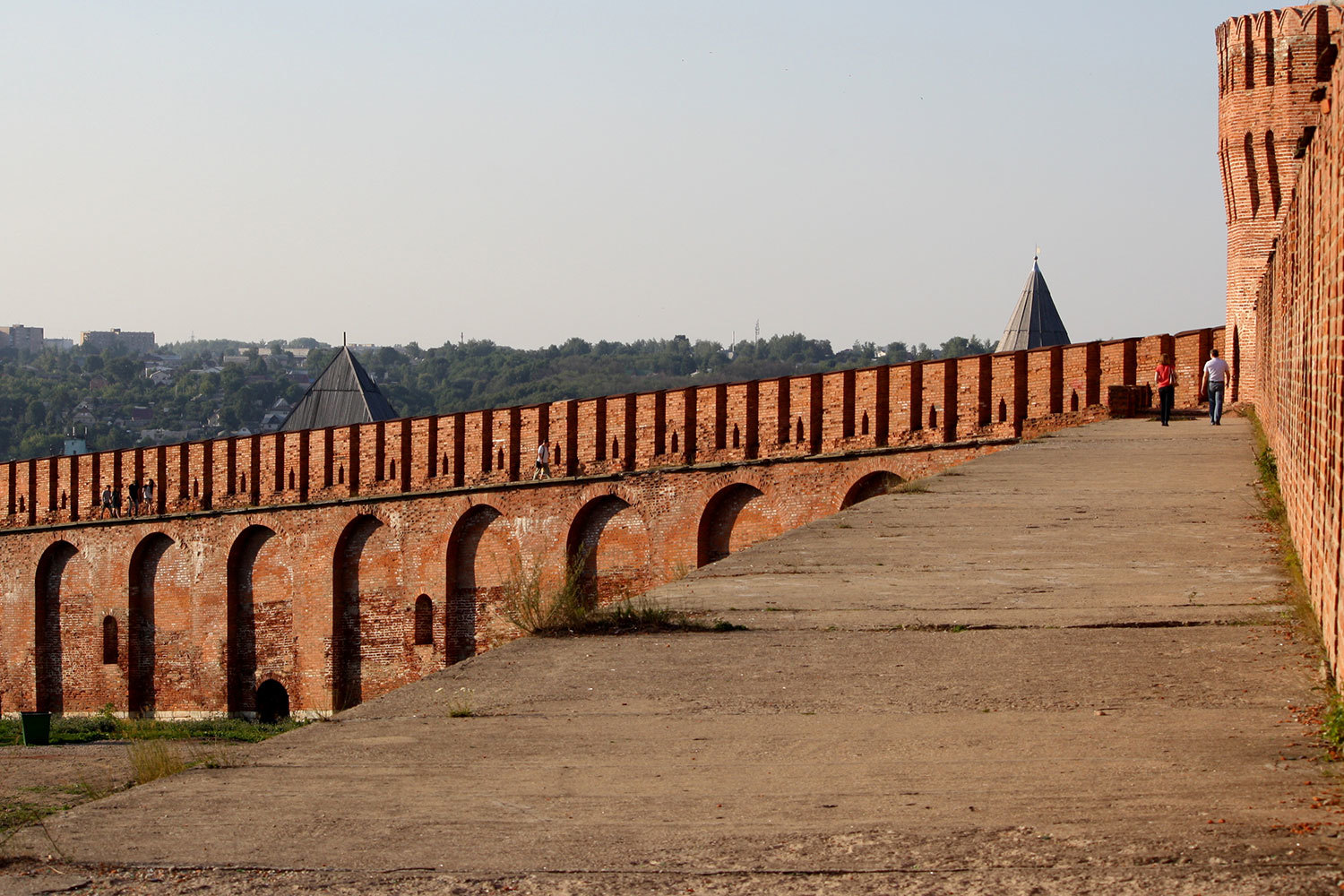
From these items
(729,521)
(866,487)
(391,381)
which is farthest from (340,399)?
(391,381)

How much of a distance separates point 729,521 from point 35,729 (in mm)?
7404

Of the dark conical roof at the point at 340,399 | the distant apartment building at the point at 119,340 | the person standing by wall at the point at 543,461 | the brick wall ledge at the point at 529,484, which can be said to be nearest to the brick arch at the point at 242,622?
the brick wall ledge at the point at 529,484

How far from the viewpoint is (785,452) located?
16750 mm

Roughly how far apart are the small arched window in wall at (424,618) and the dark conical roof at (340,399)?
12.0m

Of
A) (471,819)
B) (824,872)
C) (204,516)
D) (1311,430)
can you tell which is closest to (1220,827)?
(824,872)

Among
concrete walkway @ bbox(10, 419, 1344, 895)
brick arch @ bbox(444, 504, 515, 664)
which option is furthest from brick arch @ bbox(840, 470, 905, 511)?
concrete walkway @ bbox(10, 419, 1344, 895)

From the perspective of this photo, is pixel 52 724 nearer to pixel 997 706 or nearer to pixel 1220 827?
pixel 997 706

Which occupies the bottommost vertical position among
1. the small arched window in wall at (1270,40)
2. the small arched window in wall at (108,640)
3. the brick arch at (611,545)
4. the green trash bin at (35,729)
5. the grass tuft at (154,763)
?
the small arched window in wall at (108,640)

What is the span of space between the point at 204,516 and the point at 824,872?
21673 mm

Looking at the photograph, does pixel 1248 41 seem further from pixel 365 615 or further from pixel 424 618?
pixel 365 615

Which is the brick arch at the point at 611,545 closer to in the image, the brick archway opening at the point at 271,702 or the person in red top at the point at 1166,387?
the person in red top at the point at 1166,387

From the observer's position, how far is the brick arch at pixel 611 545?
17750mm

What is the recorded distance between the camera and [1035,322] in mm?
30984

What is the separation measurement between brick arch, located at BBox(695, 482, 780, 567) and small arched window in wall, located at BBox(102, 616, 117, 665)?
11835mm
